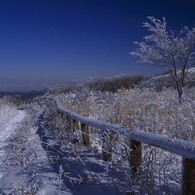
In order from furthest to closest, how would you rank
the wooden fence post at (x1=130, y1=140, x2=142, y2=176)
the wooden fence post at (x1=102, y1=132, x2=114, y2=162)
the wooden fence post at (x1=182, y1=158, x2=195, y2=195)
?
the wooden fence post at (x1=102, y1=132, x2=114, y2=162) < the wooden fence post at (x1=130, y1=140, x2=142, y2=176) < the wooden fence post at (x1=182, y1=158, x2=195, y2=195)

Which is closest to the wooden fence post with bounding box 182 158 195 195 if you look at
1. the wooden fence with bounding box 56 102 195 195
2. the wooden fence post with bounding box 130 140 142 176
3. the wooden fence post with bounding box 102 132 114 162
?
the wooden fence with bounding box 56 102 195 195

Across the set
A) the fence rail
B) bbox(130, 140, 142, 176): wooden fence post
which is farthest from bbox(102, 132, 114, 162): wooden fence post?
bbox(130, 140, 142, 176): wooden fence post

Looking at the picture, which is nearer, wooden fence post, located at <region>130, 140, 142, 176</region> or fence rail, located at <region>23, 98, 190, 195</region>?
fence rail, located at <region>23, 98, 190, 195</region>

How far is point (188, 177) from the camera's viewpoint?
347cm

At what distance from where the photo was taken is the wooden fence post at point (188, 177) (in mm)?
3445

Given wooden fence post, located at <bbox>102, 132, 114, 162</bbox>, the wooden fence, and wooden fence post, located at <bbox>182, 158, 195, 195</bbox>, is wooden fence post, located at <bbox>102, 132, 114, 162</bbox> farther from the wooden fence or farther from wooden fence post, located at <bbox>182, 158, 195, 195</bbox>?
wooden fence post, located at <bbox>182, 158, 195, 195</bbox>

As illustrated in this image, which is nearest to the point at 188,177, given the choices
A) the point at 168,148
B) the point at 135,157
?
the point at 168,148

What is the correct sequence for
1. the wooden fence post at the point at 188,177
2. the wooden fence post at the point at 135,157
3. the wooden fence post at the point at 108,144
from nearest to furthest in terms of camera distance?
Answer: the wooden fence post at the point at 188,177
the wooden fence post at the point at 135,157
the wooden fence post at the point at 108,144

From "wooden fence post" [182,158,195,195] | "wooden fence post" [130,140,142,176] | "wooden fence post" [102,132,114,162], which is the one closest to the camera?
"wooden fence post" [182,158,195,195]

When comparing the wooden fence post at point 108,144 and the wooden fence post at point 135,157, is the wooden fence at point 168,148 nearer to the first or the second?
the wooden fence post at point 135,157

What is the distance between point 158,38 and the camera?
17.7 meters

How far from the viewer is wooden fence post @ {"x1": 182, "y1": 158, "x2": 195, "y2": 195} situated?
3.45 metres

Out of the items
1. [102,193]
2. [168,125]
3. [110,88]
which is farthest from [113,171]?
[110,88]

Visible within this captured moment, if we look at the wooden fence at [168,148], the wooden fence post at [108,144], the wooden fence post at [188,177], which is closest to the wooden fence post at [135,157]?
the wooden fence at [168,148]
